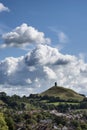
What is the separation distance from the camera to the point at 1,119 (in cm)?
17850

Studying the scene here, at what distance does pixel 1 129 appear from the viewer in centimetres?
17025

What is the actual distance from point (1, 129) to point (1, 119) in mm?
8769
